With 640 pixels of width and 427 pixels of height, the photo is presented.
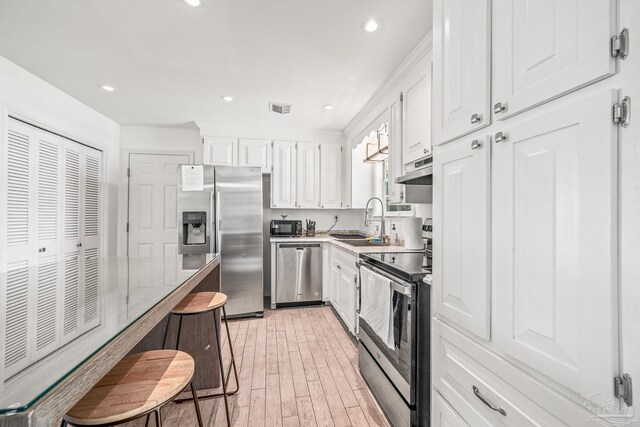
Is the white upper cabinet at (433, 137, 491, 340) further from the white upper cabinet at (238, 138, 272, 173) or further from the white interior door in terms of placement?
the white interior door

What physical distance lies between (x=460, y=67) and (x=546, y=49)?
369 mm

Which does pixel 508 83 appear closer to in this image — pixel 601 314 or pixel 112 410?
pixel 601 314

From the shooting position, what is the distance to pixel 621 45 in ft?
1.85

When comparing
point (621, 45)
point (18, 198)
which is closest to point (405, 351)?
point (621, 45)

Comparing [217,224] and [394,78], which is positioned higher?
[394,78]

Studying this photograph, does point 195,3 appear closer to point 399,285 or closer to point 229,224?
point 399,285

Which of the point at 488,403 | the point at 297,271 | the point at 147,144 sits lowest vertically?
the point at 297,271

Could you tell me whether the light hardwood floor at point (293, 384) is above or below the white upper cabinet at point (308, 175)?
below

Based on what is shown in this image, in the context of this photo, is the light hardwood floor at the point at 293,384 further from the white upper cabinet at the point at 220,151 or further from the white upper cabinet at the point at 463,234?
the white upper cabinet at the point at 220,151

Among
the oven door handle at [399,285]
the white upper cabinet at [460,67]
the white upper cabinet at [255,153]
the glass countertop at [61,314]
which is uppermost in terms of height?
the white upper cabinet at [255,153]

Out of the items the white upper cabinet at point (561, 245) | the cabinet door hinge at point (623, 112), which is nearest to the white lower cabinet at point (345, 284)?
the white upper cabinet at point (561, 245)

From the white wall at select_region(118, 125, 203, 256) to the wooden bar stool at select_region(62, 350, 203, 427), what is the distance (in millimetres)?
3553

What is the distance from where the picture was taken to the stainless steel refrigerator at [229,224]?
3.25m

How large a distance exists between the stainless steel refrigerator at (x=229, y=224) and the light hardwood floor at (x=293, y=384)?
47 cm
